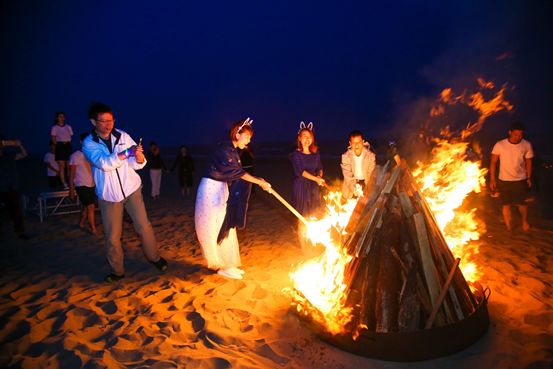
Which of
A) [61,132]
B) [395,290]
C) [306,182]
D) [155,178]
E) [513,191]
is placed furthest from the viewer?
[155,178]

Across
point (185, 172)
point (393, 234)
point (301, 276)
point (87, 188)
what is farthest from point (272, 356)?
point (185, 172)

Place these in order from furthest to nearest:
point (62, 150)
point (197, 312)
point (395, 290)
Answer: point (62, 150), point (197, 312), point (395, 290)

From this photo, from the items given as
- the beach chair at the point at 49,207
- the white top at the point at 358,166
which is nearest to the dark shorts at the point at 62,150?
the beach chair at the point at 49,207

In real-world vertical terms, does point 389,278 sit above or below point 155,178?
below

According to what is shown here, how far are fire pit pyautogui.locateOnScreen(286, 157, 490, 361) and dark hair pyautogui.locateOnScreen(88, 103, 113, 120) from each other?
3.27m

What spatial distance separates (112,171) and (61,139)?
26.1 feet

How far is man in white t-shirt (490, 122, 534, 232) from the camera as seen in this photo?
648 cm

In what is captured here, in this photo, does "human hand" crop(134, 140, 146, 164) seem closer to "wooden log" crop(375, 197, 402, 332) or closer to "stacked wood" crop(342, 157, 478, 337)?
"stacked wood" crop(342, 157, 478, 337)

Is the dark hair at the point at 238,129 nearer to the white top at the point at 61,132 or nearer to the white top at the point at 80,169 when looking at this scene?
the white top at the point at 80,169

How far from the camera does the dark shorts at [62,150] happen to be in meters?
11.1

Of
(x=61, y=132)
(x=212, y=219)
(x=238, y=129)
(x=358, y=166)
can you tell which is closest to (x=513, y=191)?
(x=358, y=166)

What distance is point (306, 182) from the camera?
5.74 metres

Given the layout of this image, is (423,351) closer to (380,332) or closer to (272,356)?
(380,332)

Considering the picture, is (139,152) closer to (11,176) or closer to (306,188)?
(306,188)
